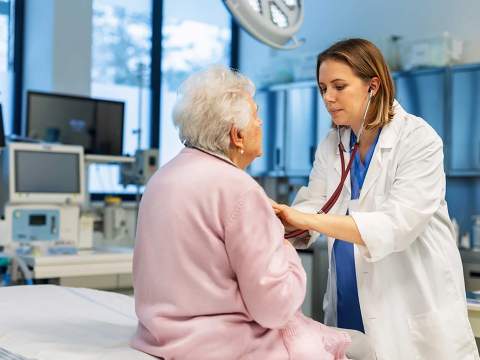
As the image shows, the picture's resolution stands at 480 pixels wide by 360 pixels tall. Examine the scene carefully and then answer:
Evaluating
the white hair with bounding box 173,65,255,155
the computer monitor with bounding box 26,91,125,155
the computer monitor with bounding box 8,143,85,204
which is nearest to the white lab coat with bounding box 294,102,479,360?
the white hair with bounding box 173,65,255,155

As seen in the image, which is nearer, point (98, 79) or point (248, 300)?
point (248, 300)

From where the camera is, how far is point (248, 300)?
123 cm

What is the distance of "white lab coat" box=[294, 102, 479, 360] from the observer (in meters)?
1.59

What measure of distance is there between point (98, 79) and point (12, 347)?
13.2 feet

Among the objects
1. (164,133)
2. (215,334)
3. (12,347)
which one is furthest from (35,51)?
(215,334)

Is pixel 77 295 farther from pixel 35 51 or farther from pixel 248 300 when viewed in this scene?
pixel 35 51

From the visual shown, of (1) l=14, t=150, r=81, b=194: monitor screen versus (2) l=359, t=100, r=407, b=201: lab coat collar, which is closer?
(2) l=359, t=100, r=407, b=201: lab coat collar

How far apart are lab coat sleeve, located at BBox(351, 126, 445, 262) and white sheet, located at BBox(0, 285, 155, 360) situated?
592 millimetres

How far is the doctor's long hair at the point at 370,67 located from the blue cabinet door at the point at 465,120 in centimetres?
304

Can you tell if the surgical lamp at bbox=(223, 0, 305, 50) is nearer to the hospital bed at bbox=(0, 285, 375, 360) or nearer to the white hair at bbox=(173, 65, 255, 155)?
the white hair at bbox=(173, 65, 255, 155)

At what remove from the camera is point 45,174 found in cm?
309

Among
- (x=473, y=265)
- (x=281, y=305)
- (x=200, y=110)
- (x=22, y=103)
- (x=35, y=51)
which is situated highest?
(x=35, y=51)

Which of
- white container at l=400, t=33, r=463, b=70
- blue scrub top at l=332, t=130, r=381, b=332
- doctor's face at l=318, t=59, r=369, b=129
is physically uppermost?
white container at l=400, t=33, r=463, b=70

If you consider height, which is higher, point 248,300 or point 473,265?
point 248,300
